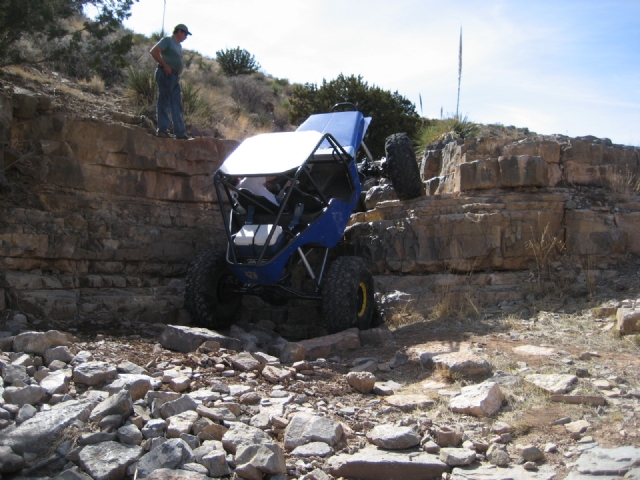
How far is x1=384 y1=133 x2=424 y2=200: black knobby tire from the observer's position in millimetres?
9086

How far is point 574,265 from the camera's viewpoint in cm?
806

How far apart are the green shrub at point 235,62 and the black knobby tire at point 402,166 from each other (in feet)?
62.0

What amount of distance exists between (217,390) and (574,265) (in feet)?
17.5

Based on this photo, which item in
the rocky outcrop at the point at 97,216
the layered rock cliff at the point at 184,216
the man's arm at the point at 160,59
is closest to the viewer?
the rocky outcrop at the point at 97,216

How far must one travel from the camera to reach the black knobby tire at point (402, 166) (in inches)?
358

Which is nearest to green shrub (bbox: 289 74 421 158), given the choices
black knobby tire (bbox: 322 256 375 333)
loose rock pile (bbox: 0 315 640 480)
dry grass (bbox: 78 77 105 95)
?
dry grass (bbox: 78 77 105 95)

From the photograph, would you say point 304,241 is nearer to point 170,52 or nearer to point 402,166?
point 402,166

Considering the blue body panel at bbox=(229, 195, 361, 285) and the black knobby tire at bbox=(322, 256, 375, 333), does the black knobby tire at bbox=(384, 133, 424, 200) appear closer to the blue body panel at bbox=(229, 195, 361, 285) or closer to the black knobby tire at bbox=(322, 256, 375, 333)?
the blue body panel at bbox=(229, 195, 361, 285)

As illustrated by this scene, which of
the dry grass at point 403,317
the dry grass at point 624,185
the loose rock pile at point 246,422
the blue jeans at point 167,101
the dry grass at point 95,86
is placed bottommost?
the loose rock pile at point 246,422

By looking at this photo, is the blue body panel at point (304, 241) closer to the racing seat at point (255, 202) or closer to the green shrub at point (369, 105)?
the racing seat at point (255, 202)

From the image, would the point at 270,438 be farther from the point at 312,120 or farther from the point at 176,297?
the point at 312,120

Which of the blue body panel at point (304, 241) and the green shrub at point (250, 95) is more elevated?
the green shrub at point (250, 95)

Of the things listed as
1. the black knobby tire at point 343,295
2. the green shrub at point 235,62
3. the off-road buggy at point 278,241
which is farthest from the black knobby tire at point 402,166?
the green shrub at point 235,62

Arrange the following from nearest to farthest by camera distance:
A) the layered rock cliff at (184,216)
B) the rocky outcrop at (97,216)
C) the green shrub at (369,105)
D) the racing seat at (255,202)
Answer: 1. the rocky outcrop at (97,216)
2. the racing seat at (255,202)
3. the layered rock cliff at (184,216)
4. the green shrub at (369,105)
